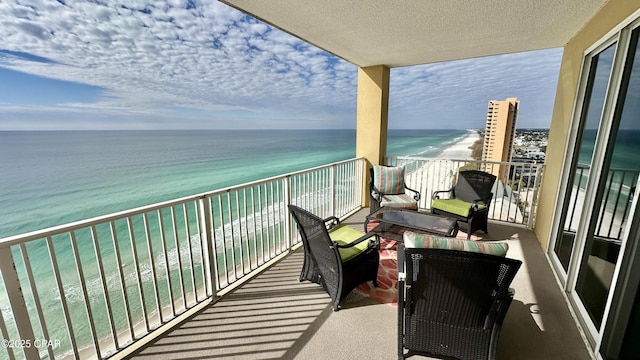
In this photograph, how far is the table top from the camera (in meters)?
3.08

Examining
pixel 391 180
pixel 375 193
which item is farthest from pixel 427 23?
pixel 375 193

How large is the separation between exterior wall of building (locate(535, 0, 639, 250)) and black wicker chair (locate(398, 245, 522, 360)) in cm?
246

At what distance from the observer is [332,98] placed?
29766mm

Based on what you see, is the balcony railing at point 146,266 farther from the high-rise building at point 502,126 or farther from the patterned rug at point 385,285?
the high-rise building at point 502,126

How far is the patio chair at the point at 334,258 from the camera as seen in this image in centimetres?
205

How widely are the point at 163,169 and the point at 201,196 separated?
830 inches

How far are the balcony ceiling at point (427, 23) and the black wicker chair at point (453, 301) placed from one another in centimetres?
223

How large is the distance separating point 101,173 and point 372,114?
21065 mm

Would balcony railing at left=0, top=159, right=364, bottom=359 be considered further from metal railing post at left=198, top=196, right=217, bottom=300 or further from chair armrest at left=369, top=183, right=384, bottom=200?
chair armrest at left=369, top=183, right=384, bottom=200

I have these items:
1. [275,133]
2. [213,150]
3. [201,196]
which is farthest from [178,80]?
[201,196]

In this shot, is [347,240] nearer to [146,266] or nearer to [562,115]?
[562,115]

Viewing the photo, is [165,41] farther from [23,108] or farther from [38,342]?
[38,342]

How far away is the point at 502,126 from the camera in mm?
17391

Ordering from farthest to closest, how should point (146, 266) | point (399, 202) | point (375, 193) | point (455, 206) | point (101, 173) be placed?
point (101, 173), point (146, 266), point (375, 193), point (399, 202), point (455, 206)
